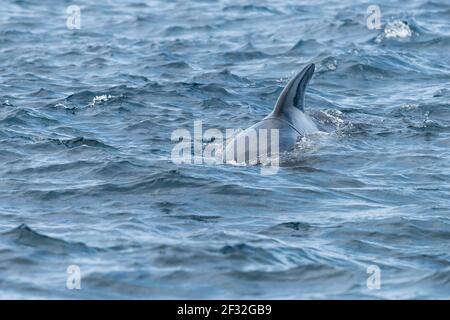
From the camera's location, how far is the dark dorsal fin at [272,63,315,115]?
16172mm

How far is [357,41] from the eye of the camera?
25.7 meters

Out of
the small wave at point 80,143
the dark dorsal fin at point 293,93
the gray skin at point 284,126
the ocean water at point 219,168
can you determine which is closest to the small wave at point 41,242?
the ocean water at point 219,168

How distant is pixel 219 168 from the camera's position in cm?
1485

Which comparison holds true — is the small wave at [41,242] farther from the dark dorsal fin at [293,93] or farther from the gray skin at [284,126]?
the dark dorsal fin at [293,93]

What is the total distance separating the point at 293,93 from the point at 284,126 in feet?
1.92

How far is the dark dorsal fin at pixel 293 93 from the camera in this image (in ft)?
53.1

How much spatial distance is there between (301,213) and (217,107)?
6.35 meters

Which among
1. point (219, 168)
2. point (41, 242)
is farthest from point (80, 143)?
point (41, 242)

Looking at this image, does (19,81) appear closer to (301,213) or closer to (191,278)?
(301,213)

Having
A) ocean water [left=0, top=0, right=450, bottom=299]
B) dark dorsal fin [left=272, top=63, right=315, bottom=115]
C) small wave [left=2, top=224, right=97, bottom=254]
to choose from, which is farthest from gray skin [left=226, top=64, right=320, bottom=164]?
small wave [left=2, top=224, right=97, bottom=254]

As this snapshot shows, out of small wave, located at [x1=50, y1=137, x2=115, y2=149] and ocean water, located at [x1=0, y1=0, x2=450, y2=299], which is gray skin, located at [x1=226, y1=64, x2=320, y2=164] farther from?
small wave, located at [x1=50, y1=137, x2=115, y2=149]

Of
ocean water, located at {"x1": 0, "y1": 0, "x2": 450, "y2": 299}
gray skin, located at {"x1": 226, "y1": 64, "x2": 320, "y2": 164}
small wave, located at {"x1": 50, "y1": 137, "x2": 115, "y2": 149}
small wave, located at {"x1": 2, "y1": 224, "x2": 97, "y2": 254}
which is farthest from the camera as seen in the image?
small wave, located at {"x1": 50, "y1": 137, "x2": 115, "y2": 149}
